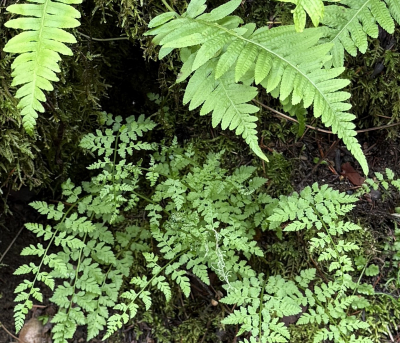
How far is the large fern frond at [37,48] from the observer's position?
1.56 m

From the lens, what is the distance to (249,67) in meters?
1.79

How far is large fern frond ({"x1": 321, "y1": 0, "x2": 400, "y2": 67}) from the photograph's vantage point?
2031mm

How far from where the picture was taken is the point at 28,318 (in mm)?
2697

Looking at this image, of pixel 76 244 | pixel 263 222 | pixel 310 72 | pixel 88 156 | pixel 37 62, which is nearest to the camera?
pixel 37 62

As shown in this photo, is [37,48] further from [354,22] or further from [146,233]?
[354,22]

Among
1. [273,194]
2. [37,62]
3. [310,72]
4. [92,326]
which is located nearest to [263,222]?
[273,194]

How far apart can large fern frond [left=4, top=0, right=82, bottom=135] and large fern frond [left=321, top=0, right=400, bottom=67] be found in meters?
1.32

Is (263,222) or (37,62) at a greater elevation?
(37,62)


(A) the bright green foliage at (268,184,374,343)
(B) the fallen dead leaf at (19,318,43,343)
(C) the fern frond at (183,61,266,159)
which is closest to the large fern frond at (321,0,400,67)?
(C) the fern frond at (183,61,266,159)

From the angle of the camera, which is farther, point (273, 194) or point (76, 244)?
point (273, 194)

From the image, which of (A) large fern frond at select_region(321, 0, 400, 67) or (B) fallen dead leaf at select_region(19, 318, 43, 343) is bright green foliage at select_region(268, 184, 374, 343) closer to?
(A) large fern frond at select_region(321, 0, 400, 67)

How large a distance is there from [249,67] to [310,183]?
1.37 metres

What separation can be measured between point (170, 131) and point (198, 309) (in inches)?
51.1

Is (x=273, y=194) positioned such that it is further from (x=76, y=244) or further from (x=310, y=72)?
(x=76, y=244)
